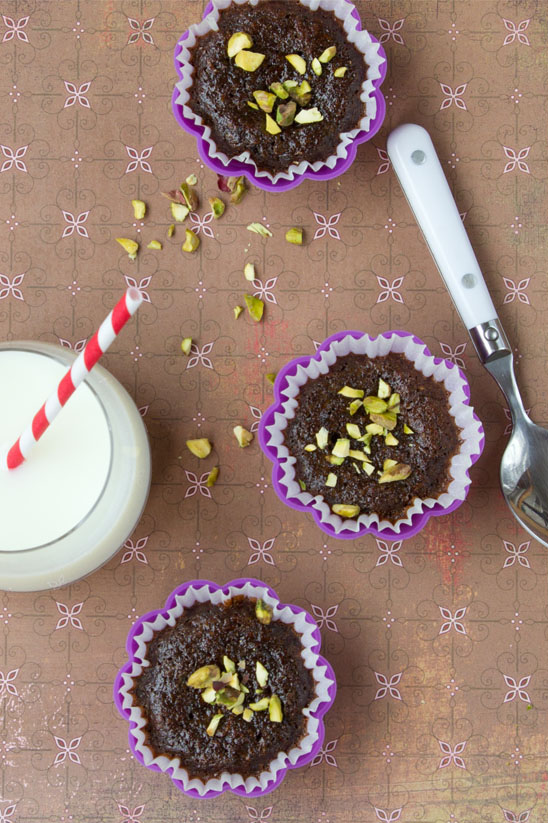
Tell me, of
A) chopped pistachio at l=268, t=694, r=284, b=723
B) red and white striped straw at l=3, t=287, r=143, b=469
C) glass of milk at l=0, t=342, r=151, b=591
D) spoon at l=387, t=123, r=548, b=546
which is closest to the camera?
red and white striped straw at l=3, t=287, r=143, b=469

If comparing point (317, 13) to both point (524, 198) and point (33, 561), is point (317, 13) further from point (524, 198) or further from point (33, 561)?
point (33, 561)

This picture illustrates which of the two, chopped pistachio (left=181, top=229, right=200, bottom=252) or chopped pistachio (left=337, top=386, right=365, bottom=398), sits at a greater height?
chopped pistachio (left=181, top=229, right=200, bottom=252)

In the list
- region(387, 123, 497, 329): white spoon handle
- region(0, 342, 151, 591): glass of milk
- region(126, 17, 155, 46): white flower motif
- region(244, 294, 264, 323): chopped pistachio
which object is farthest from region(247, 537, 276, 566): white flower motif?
region(126, 17, 155, 46): white flower motif

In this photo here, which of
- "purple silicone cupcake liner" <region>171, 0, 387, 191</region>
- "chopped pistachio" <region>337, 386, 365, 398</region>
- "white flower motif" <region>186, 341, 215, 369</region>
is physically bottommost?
"white flower motif" <region>186, 341, 215, 369</region>

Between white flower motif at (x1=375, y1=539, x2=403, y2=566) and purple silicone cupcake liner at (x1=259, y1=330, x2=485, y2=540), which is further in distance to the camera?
white flower motif at (x1=375, y1=539, x2=403, y2=566)

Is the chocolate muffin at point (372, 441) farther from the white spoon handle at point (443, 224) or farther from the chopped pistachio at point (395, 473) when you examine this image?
the white spoon handle at point (443, 224)

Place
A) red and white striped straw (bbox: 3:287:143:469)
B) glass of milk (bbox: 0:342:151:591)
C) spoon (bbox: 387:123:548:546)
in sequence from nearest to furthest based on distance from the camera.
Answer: red and white striped straw (bbox: 3:287:143:469)
glass of milk (bbox: 0:342:151:591)
spoon (bbox: 387:123:548:546)

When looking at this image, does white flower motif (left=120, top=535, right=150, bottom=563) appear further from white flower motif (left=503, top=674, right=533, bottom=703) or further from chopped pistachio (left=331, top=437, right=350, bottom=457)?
white flower motif (left=503, top=674, right=533, bottom=703)

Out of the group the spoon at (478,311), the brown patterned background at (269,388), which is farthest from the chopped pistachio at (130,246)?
the spoon at (478,311)
